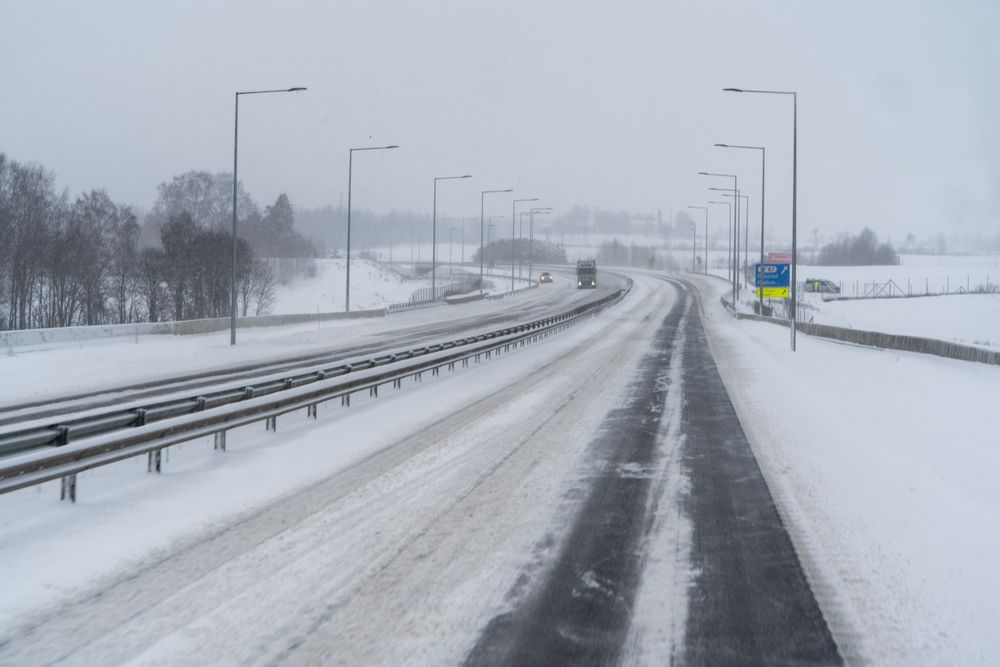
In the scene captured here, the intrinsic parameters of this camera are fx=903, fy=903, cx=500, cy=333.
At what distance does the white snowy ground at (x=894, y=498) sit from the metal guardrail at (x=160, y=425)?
6.43 metres

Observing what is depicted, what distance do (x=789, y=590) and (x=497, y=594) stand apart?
6.72ft

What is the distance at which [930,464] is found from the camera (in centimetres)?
1152

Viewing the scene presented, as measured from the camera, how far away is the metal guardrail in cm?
802

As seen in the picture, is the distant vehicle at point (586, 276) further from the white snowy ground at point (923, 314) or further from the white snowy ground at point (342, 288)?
the white snowy ground at point (923, 314)

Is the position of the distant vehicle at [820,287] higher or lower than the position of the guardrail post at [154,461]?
higher

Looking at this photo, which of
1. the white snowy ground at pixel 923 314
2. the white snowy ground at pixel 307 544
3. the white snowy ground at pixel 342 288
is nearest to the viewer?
the white snowy ground at pixel 307 544

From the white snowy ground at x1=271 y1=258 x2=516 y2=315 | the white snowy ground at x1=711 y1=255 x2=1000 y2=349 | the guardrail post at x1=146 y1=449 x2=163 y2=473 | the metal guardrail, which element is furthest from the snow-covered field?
the guardrail post at x1=146 y1=449 x2=163 y2=473

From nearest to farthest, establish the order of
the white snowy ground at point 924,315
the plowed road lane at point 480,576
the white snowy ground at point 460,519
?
the plowed road lane at point 480,576, the white snowy ground at point 460,519, the white snowy ground at point 924,315

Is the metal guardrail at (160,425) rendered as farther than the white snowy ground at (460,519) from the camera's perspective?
Yes

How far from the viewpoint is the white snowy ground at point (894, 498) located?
569cm

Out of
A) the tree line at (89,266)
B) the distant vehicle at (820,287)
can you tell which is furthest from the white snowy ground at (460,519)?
the distant vehicle at (820,287)

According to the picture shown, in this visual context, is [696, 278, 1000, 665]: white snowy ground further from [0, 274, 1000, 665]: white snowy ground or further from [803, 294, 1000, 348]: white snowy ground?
[803, 294, 1000, 348]: white snowy ground

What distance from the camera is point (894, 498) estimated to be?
9.34 meters

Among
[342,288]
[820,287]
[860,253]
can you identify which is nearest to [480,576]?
[820,287]
